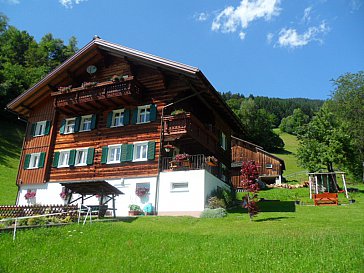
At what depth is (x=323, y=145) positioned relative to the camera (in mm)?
37656

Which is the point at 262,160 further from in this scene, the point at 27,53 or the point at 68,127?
the point at 27,53

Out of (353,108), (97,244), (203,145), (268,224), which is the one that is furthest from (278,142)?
(97,244)

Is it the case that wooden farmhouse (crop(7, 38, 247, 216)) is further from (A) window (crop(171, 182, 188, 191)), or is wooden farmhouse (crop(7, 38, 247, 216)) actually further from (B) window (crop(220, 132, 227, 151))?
(B) window (crop(220, 132, 227, 151))

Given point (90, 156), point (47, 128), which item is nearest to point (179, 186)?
point (90, 156)

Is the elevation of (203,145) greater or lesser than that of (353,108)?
lesser

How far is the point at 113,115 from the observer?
26.6 meters

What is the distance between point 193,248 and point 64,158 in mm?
18947

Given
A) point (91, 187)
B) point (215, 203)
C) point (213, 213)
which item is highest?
point (91, 187)

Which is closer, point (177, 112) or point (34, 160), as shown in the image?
point (177, 112)

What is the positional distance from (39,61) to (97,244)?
220 ft

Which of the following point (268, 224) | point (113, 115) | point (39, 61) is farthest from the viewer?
point (39, 61)

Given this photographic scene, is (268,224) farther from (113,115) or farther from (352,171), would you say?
(352,171)

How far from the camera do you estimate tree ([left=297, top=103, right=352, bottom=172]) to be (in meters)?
36.8

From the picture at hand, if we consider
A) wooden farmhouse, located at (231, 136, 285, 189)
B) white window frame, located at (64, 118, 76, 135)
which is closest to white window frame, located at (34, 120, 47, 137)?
white window frame, located at (64, 118, 76, 135)
